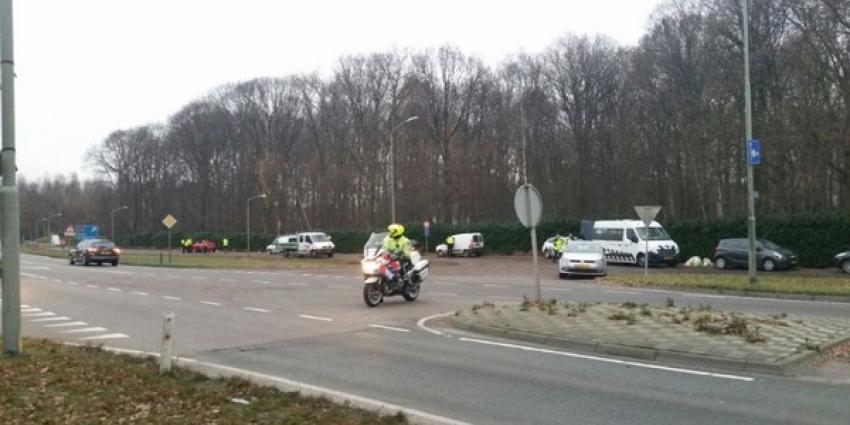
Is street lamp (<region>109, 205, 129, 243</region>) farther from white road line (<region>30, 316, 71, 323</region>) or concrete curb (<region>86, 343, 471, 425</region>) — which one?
concrete curb (<region>86, 343, 471, 425</region>)

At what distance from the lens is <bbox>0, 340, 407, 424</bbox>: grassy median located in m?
5.73

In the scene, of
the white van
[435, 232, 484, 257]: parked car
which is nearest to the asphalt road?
the white van

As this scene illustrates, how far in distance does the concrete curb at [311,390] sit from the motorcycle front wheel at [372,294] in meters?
6.90

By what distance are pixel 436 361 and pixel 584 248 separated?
2101 cm

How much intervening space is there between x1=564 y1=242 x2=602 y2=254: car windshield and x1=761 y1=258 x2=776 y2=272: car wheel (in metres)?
8.36

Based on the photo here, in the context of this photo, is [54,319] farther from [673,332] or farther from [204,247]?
[204,247]

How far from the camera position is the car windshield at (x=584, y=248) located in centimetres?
2902

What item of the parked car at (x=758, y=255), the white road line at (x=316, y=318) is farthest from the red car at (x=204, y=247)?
the white road line at (x=316, y=318)

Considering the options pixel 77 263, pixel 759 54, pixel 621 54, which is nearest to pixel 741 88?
pixel 759 54

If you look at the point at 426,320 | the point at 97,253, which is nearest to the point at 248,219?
the point at 97,253

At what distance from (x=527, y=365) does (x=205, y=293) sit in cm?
1443

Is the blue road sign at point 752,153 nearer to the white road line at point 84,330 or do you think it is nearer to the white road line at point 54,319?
the white road line at point 84,330

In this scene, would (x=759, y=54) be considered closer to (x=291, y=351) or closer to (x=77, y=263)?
(x=291, y=351)

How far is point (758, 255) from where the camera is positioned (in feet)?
105
